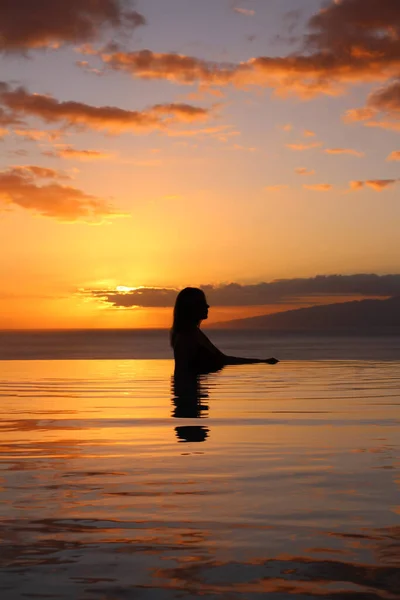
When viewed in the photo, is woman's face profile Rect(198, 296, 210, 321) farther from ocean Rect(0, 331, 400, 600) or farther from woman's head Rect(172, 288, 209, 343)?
ocean Rect(0, 331, 400, 600)

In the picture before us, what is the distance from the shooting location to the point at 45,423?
9.86 m

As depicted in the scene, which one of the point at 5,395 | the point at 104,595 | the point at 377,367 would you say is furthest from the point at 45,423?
the point at 377,367

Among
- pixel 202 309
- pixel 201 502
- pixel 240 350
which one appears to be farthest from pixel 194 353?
pixel 240 350

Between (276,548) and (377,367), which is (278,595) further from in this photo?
(377,367)

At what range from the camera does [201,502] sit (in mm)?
5207

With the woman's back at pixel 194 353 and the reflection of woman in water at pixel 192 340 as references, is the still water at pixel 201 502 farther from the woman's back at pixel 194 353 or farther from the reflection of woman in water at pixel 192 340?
the woman's back at pixel 194 353

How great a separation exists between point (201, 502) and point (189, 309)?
382 inches

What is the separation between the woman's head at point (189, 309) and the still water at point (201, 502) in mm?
3441

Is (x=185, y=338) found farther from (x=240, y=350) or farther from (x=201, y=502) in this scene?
(x=240, y=350)

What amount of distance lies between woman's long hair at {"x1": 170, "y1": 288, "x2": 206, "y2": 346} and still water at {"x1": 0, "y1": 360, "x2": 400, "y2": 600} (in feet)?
11.3

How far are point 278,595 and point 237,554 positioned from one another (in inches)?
23.6

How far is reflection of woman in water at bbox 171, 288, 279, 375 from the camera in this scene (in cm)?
1486

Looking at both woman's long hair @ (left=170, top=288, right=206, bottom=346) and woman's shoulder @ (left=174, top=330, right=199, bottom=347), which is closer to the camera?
woman's long hair @ (left=170, top=288, right=206, bottom=346)

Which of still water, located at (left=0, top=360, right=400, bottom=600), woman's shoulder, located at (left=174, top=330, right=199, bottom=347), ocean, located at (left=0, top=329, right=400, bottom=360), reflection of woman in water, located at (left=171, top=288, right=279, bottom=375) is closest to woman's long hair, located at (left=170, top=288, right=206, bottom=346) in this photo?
reflection of woman in water, located at (left=171, top=288, right=279, bottom=375)
